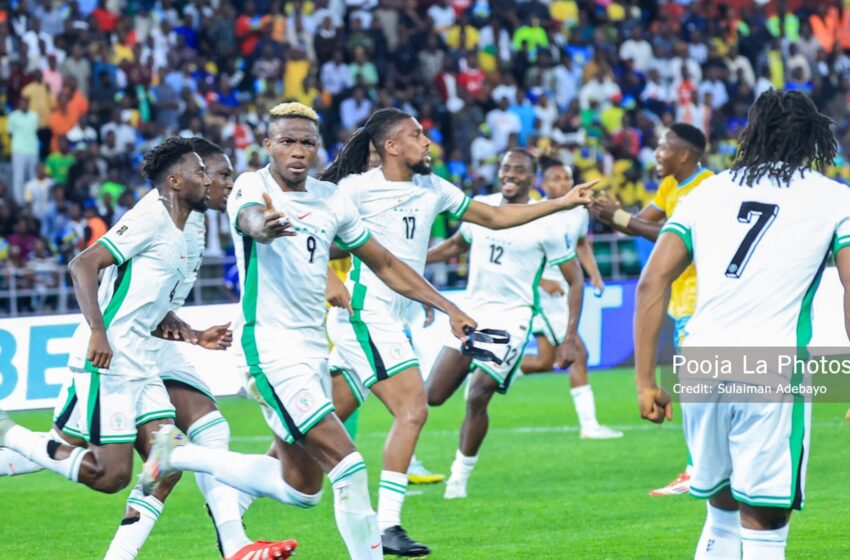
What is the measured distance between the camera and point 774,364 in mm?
5504

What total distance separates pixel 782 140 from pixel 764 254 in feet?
1.75

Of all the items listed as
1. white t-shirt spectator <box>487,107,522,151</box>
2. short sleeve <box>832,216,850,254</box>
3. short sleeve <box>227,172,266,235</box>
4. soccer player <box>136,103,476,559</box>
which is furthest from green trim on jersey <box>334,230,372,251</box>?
white t-shirt spectator <box>487,107,522,151</box>

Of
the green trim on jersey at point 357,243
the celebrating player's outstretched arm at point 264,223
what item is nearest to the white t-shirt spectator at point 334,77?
the green trim on jersey at point 357,243

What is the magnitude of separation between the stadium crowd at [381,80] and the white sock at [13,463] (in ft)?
36.2

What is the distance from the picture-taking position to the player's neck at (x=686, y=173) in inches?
416

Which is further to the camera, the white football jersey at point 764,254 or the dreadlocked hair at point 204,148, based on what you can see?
the dreadlocked hair at point 204,148

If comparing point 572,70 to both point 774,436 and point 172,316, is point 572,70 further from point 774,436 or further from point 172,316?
point 774,436

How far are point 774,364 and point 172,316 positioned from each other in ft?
12.3

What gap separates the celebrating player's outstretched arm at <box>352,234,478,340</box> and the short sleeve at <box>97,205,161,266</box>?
1109 millimetres

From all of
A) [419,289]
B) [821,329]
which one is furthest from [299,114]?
[821,329]

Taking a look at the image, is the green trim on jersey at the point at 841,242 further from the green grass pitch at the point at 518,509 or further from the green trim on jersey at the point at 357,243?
the green grass pitch at the point at 518,509

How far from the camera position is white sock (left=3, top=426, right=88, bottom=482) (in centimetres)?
748

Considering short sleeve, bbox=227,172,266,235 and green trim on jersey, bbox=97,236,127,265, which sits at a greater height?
short sleeve, bbox=227,172,266,235

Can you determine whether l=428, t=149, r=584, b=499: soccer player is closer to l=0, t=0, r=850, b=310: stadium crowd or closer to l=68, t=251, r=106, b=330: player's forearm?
l=68, t=251, r=106, b=330: player's forearm
